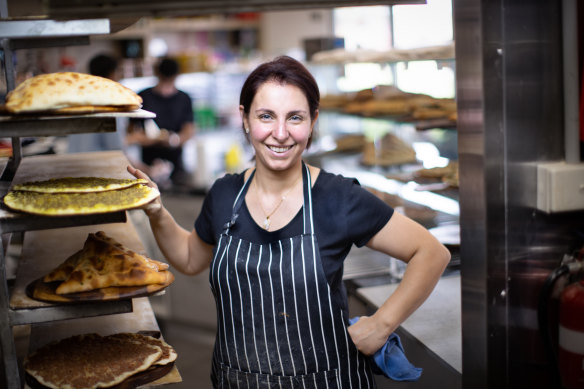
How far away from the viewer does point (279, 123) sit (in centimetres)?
188

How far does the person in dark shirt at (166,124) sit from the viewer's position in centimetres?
577

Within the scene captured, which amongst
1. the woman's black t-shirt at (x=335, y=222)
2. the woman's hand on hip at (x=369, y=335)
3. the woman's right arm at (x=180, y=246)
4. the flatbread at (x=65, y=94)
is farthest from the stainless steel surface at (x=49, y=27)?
the woman's hand on hip at (x=369, y=335)

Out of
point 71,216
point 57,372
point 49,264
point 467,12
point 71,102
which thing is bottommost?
point 57,372

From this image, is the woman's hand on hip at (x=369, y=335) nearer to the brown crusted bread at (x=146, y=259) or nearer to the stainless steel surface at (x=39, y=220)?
the brown crusted bread at (x=146, y=259)

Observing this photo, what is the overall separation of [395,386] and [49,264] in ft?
4.58

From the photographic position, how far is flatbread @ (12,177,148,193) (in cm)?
163

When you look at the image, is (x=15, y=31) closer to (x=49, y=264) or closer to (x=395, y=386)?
(x=49, y=264)

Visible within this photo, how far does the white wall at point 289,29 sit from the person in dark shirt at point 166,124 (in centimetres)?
166

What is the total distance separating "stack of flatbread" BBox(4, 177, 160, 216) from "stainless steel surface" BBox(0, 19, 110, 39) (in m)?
0.38

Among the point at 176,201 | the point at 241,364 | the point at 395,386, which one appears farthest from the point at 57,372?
the point at 176,201

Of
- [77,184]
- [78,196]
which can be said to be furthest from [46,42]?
[78,196]

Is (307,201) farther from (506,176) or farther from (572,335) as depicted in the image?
(572,335)

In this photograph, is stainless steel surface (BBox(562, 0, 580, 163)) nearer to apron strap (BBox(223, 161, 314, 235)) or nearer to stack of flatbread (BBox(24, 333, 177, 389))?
apron strap (BBox(223, 161, 314, 235))

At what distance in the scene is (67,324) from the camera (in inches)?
85.3
